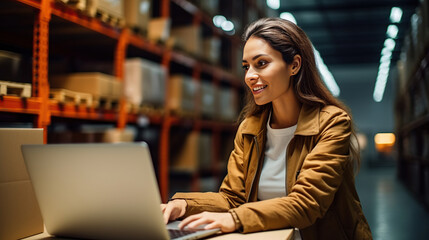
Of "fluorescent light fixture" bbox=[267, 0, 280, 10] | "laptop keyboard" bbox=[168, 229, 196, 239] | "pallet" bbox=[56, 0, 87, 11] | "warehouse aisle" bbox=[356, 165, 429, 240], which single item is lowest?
"warehouse aisle" bbox=[356, 165, 429, 240]

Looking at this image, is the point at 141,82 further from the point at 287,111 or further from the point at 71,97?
the point at 287,111

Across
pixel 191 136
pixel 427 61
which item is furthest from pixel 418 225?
pixel 191 136

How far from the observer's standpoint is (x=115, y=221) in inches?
54.2

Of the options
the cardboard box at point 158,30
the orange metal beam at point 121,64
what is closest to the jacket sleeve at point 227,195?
the orange metal beam at point 121,64

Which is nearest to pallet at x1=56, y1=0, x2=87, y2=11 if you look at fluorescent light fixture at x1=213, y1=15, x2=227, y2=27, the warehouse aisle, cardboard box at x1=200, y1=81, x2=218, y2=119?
cardboard box at x1=200, y1=81, x2=218, y2=119

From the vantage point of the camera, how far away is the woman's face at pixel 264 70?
79.7 inches

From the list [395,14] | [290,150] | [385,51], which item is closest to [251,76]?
[290,150]

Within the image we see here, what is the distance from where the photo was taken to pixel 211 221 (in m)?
1.53

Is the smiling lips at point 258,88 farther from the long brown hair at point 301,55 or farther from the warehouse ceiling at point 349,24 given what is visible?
the warehouse ceiling at point 349,24

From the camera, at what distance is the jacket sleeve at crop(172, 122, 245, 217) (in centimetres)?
190

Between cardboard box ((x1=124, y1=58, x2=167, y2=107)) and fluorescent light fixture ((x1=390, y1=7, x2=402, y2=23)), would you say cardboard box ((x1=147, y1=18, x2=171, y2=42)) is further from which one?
Answer: fluorescent light fixture ((x1=390, y1=7, x2=402, y2=23))

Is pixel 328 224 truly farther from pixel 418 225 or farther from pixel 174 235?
pixel 418 225

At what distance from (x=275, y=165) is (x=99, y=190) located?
3.33ft

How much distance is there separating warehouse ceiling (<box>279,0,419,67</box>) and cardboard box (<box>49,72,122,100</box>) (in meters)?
8.19
